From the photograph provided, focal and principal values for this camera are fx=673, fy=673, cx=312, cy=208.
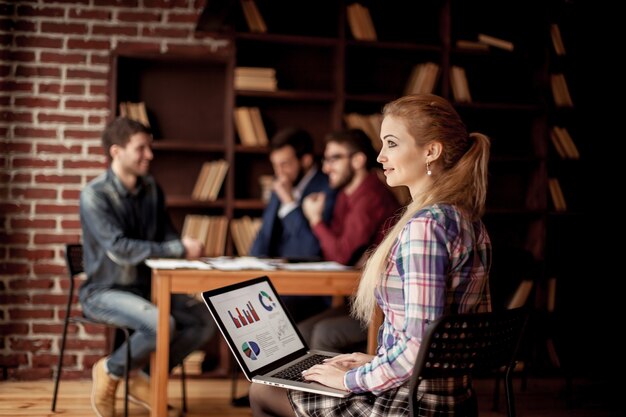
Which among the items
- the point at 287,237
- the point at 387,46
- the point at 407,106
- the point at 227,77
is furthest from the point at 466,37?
the point at 407,106

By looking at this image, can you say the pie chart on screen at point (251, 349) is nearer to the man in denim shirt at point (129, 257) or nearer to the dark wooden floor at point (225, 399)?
the man in denim shirt at point (129, 257)

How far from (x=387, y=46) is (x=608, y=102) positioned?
1503 millimetres

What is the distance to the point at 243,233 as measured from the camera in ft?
12.9

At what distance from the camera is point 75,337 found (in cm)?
386

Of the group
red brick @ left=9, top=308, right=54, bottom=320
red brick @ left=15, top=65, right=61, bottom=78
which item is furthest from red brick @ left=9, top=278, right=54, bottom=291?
red brick @ left=15, top=65, right=61, bottom=78

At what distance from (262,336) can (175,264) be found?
1077 millimetres

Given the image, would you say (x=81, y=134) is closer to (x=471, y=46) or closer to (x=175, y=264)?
(x=175, y=264)

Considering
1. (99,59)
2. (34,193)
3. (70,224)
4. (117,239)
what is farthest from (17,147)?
(117,239)

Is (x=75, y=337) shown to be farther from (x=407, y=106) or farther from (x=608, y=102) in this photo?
(x=608, y=102)

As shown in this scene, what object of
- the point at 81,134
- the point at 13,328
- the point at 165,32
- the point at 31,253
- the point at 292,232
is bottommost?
the point at 13,328

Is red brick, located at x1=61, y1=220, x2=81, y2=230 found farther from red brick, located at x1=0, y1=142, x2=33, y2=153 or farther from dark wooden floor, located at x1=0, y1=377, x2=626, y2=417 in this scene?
dark wooden floor, located at x1=0, y1=377, x2=626, y2=417

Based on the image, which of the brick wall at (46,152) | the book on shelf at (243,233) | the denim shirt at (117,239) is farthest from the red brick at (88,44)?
the book on shelf at (243,233)

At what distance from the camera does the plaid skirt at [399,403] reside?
4.92 feet

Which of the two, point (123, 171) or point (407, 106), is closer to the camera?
point (407, 106)
